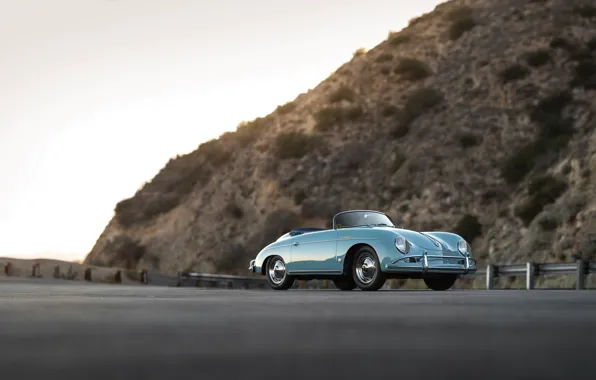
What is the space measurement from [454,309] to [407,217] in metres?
37.2

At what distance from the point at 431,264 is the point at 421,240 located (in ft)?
1.60

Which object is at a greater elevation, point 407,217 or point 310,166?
point 310,166

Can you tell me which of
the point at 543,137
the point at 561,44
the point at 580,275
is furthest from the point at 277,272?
the point at 561,44

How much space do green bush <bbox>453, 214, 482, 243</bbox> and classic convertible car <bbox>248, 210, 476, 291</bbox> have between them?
75.6 feet

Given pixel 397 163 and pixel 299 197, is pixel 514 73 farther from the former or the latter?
pixel 299 197

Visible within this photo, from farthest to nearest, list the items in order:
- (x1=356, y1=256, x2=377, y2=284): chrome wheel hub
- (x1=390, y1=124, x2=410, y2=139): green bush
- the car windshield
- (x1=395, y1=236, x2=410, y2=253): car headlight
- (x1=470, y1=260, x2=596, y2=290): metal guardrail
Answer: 1. (x1=390, y1=124, x2=410, y2=139): green bush
2. (x1=470, y1=260, x2=596, y2=290): metal guardrail
3. the car windshield
4. (x1=356, y1=256, x2=377, y2=284): chrome wheel hub
5. (x1=395, y1=236, x2=410, y2=253): car headlight

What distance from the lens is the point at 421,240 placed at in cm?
1698

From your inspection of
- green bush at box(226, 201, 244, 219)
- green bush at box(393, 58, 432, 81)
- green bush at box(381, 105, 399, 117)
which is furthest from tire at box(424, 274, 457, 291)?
green bush at box(393, 58, 432, 81)

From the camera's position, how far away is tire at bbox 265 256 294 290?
1923 cm

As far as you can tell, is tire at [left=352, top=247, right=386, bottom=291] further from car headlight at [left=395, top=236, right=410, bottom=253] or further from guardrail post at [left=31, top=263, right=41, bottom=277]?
guardrail post at [left=31, top=263, right=41, bottom=277]

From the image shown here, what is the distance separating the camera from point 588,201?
114ft

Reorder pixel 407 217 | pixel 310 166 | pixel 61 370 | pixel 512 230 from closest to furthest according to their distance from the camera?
pixel 61 370
pixel 512 230
pixel 407 217
pixel 310 166

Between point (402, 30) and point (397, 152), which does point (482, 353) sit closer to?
point (397, 152)

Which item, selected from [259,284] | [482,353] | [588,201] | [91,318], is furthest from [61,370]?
[259,284]
